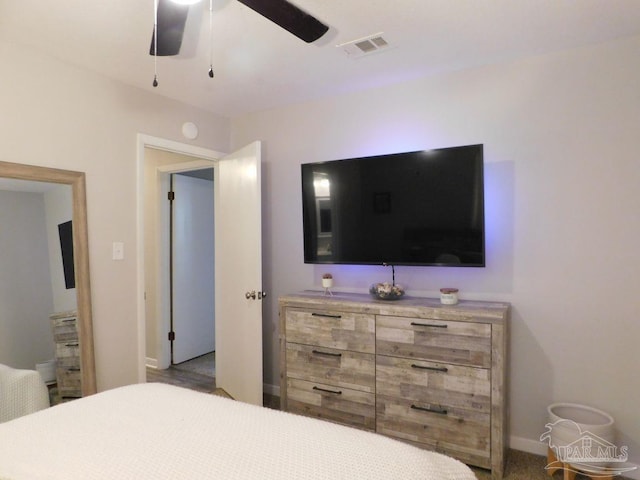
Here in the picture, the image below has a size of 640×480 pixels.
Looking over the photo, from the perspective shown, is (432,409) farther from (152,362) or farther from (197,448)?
(152,362)

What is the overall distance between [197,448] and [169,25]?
162 cm

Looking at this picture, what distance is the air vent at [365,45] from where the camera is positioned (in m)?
2.20

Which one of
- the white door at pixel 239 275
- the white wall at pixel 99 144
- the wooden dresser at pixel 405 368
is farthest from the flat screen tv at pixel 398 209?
the white wall at pixel 99 144

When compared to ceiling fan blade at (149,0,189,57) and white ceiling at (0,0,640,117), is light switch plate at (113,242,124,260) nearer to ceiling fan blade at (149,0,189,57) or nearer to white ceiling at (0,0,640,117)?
white ceiling at (0,0,640,117)

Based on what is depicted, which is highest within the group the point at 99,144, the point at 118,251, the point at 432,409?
the point at 99,144

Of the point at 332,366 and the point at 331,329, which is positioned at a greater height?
the point at 331,329

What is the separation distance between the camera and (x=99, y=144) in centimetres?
263

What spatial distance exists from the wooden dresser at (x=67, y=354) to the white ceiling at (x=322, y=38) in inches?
61.8

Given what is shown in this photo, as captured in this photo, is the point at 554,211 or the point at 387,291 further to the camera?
the point at 387,291

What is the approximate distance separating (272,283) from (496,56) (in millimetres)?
2315

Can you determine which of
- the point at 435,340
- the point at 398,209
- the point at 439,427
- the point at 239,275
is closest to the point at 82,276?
the point at 239,275

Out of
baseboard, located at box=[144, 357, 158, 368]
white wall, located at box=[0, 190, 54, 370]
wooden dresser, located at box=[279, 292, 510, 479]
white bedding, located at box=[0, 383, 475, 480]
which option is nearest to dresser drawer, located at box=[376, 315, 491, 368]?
wooden dresser, located at box=[279, 292, 510, 479]

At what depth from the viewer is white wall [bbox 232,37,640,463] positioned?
7.25ft

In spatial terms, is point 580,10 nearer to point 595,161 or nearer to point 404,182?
point 595,161
